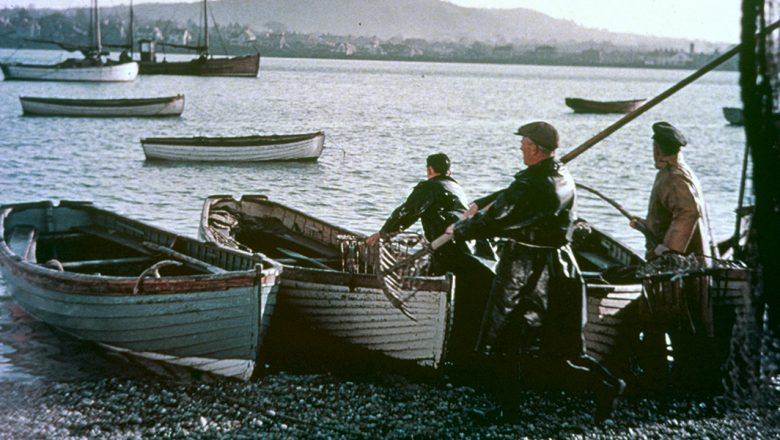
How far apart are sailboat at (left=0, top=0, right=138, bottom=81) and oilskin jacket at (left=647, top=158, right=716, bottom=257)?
302ft

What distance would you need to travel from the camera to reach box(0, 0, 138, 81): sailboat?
94.2 meters

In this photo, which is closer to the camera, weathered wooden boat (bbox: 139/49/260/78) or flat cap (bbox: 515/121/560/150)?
flat cap (bbox: 515/121/560/150)

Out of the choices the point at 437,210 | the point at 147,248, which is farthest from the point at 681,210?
the point at 147,248

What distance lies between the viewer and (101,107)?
175ft

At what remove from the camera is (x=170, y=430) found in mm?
7797

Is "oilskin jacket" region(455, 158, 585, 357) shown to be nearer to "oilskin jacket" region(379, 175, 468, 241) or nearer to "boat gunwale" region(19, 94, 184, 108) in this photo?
"oilskin jacket" region(379, 175, 468, 241)

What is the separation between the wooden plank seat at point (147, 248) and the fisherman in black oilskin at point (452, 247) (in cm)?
235

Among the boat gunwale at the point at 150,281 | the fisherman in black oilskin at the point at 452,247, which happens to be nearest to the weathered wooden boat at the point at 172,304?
the boat gunwale at the point at 150,281

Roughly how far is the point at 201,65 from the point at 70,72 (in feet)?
95.3

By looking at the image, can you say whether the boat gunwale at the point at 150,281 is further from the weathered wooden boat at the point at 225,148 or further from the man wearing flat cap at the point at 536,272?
the weathered wooden boat at the point at 225,148

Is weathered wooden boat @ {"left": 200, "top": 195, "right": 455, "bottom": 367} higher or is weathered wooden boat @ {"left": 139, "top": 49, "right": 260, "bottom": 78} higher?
weathered wooden boat @ {"left": 139, "top": 49, "right": 260, "bottom": 78}

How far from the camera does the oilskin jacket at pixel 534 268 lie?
22.9ft

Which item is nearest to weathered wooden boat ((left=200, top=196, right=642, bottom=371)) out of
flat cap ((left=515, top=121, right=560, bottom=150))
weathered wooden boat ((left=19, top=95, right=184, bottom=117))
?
flat cap ((left=515, top=121, right=560, bottom=150))

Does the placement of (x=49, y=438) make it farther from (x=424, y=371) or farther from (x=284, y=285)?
(x=424, y=371)
